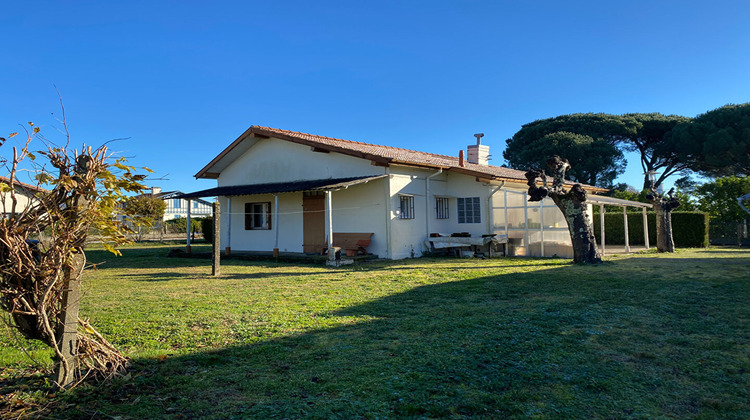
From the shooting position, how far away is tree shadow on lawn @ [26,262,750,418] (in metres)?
3.24

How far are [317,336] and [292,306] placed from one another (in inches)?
73.4

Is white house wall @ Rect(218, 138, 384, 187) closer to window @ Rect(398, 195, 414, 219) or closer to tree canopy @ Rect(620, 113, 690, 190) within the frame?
window @ Rect(398, 195, 414, 219)

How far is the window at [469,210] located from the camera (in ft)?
54.7

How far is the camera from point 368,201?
15352mm

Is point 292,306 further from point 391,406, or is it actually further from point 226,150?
point 226,150

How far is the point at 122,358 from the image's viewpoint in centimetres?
381

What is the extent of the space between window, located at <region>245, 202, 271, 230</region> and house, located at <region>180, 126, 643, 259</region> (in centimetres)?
4

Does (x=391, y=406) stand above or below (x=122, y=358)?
below

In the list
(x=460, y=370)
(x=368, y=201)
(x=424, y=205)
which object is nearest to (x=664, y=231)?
(x=424, y=205)

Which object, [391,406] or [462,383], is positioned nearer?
[391,406]

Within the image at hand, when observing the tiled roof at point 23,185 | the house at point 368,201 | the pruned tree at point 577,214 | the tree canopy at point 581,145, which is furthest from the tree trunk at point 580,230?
the tree canopy at point 581,145

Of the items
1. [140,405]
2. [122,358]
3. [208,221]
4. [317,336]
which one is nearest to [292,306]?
[317,336]

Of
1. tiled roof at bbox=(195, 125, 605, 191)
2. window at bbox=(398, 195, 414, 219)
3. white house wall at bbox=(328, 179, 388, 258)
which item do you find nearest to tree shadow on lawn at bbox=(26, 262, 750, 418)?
white house wall at bbox=(328, 179, 388, 258)

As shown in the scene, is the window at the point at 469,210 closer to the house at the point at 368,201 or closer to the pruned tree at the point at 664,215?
the house at the point at 368,201
